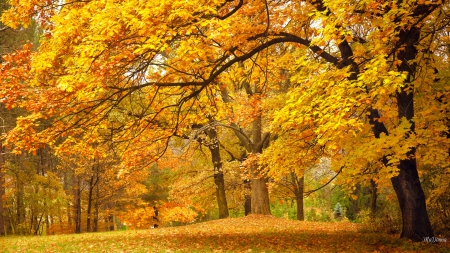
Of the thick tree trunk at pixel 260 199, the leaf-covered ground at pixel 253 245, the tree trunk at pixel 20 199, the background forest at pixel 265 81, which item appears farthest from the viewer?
the tree trunk at pixel 20 199

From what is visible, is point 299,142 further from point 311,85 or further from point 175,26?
point 175,26

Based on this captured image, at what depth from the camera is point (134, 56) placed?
752cm

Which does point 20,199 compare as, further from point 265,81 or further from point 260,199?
point 265,81

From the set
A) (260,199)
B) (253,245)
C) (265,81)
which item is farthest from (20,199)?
(265,81)

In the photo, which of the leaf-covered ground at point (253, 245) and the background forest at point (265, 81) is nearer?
the background forest at point (265, 81)

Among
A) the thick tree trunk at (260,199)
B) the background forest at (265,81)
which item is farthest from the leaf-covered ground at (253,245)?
the thick tree trunk at (260,199)

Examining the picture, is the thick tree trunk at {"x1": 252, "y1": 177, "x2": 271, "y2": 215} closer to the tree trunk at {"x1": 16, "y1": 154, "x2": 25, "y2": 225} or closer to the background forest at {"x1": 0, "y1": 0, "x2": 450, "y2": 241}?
the background forest at {"x1": 0, "y1": 0, "x2": 450, "y2": 241}

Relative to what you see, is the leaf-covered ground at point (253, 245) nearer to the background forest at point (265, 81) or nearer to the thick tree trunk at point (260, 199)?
the background forest at point (265, 81)

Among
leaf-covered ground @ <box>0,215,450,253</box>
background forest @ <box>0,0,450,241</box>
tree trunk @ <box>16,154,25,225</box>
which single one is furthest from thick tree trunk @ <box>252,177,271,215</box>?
tree trunk @ <box>16,154,25,225</box>

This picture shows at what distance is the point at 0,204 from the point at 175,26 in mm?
14427

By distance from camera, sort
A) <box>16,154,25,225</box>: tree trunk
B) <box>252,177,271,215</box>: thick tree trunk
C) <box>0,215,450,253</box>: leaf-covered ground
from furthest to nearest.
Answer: <box>16,154,25,225</box>: tree trunk
<box>252,177,271,215</box>: thick tree trunk
<box>0,215,450,253</box>: leaf-covered ground

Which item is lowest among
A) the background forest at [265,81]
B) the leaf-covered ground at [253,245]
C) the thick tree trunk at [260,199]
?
the leaf-covered ground at [253,245]

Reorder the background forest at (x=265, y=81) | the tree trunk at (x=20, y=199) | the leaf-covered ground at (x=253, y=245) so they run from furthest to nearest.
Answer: the tree trunk at (x=20, y=199)
the leaf-covered ground at (x=253, y=245)
the background forest at (x=265, y=81)

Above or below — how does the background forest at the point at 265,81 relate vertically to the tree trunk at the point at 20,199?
above
